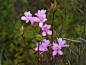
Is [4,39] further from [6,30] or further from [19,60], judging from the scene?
[19,60]

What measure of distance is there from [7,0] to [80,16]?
0.83 m

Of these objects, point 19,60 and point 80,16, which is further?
point 80,16

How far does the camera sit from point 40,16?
1.73 feet

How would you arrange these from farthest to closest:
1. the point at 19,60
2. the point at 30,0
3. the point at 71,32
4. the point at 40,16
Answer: the point at 30,0 < the point at 71,32 < the point at 19,60 < the point at 40,16

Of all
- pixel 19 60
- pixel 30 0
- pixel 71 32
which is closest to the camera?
pixel 19 60

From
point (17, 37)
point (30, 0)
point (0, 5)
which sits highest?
point (30, 0)

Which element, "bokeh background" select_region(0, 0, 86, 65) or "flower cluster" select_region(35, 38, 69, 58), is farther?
"bokeh background" select_region(0, 0, 86, 65)

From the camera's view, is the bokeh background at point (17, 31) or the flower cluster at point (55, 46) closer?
the flower cluster at point (55, 46)

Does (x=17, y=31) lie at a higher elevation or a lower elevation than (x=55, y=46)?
higher

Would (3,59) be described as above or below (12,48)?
below

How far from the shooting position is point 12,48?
1383 millimetres

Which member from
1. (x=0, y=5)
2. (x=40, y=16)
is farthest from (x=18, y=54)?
(x=40, y=16)

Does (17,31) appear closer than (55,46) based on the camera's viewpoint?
No

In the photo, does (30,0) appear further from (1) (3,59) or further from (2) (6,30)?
(1) (3,59)
